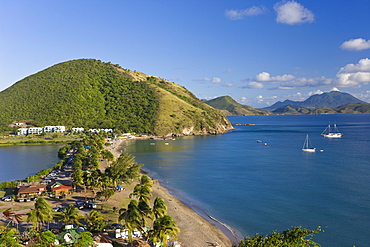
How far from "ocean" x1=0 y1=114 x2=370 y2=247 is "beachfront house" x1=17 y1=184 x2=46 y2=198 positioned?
2262 cm

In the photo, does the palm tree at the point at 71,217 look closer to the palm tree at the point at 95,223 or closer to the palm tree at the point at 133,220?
the palm tree at the point at 95,223

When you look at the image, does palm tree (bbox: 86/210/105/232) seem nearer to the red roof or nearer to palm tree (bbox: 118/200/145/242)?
palm tree (bbox: 118/200/145/242)

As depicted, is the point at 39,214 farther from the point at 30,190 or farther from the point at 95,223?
the point at 30,190

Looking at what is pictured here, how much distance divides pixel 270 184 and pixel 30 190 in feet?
178

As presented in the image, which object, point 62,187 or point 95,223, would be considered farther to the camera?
point 62,187

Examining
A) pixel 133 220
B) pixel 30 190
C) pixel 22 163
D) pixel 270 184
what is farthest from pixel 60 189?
pixel 270 184

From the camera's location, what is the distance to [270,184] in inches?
2625

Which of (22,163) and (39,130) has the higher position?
(39,130)

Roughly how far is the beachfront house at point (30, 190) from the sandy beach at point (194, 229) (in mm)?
26593

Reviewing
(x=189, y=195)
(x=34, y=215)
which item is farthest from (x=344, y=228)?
(x=34, y=215)

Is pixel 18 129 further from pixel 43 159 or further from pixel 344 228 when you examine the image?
pixel 344 228

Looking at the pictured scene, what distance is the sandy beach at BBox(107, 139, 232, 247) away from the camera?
3816 centimetres

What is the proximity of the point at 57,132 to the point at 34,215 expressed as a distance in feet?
526

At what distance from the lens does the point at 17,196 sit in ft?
176
